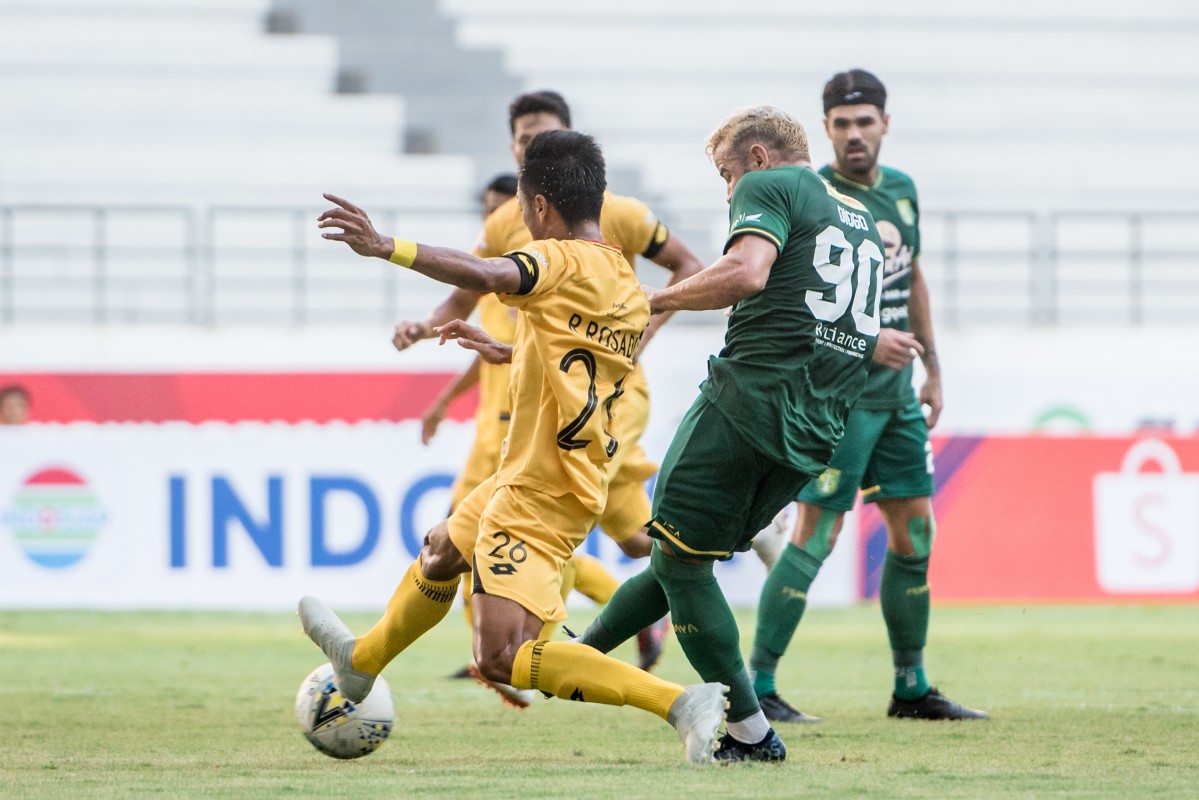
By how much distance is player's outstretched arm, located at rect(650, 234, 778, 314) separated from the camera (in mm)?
4301

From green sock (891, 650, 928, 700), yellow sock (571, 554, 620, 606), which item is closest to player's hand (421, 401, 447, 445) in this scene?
yellow sock (571, 554, 620, 606)

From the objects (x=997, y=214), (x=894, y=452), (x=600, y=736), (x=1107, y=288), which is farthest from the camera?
(x=1107, y=288)

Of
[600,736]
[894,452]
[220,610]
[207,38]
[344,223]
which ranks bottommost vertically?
[220,610]

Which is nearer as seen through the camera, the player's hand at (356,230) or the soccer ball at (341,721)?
the player's hand at (356,230)

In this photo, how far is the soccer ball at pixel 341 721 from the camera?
15.2 feet

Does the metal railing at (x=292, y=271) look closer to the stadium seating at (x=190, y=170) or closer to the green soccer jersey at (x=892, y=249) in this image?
the stadium seating at (x=190, y=170)

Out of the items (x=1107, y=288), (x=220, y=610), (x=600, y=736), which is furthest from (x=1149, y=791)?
(x=1107, y=288)

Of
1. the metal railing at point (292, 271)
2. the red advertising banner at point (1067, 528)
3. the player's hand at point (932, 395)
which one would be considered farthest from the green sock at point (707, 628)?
the metal railing at point (292, 271)

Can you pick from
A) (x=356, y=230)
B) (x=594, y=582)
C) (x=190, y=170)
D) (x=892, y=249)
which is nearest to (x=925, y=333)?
(x=892, y=249)

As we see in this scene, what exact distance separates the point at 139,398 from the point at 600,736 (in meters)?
6.81

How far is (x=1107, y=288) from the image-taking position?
49.7ft

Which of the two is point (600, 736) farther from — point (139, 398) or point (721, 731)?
point (139, 398)

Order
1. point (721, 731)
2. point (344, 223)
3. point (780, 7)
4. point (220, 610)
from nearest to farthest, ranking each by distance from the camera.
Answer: point (344, 223) < point (721, 731) < point (220, 610) < point (780, 7)

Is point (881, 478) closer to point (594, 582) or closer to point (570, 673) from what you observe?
point (594, 582)
